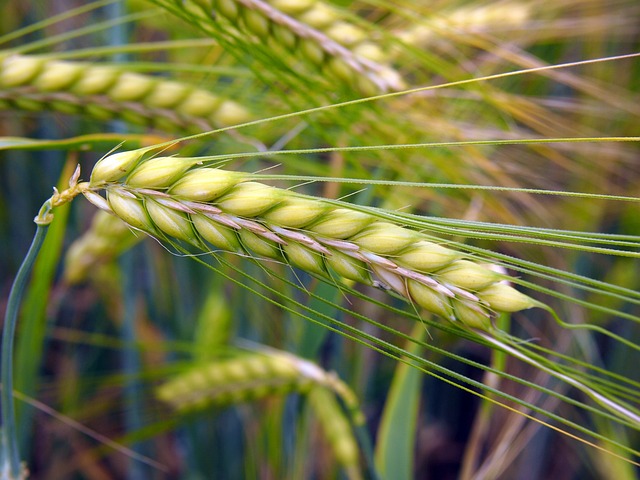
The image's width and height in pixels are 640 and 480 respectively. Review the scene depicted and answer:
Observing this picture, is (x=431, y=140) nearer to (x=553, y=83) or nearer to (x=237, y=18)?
(x=237, y=18)

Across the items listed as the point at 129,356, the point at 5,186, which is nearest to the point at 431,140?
the point at 129,356

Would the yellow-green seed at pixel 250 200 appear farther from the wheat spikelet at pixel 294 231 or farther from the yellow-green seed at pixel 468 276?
the yellow-green seed at pixel 468 276

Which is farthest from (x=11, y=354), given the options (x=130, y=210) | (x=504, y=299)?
(x=504, y=299)

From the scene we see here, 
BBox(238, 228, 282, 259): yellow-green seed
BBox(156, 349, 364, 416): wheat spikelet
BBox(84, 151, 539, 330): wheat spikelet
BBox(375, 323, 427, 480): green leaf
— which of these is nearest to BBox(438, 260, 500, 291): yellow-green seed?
BBox(84, 151, 539, 330): wheat spikelet

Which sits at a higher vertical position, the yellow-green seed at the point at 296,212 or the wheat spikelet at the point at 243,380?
the yellow-green seed at the point at 296,212

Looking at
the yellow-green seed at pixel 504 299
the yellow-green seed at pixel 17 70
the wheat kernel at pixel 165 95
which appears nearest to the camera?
the yellow-green seed at pixel 504 299

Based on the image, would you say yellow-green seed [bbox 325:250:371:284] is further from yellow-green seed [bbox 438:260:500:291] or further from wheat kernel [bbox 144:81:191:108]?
wheat kernel [bbox 144:81:191:108]

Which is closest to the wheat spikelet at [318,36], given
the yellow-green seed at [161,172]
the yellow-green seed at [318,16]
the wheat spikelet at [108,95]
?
the yellow-green seed at [318,16]

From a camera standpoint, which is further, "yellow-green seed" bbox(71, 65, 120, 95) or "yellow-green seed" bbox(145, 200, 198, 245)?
"yellow-green seed" bbox(71, 65, 120, 95)
